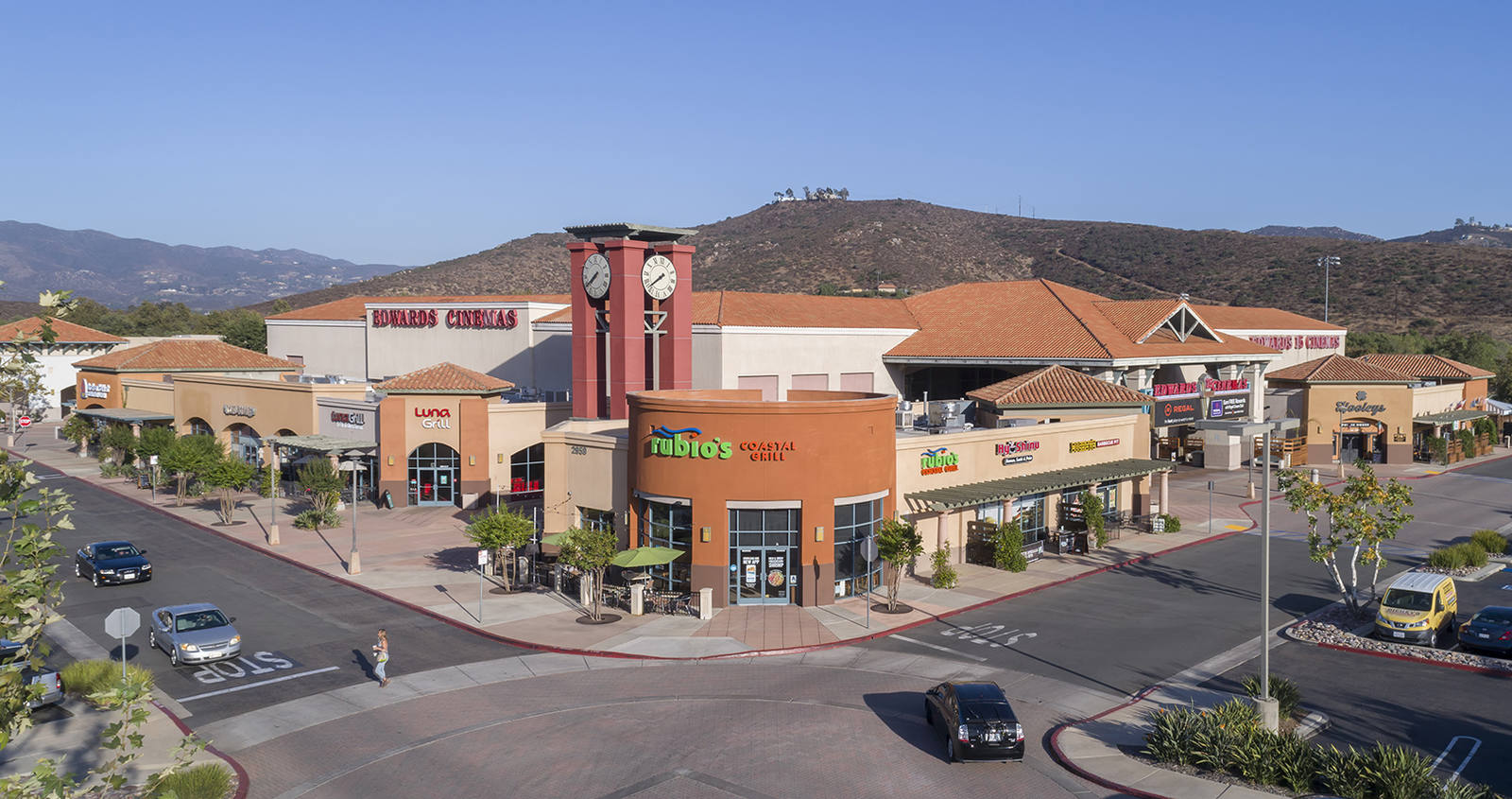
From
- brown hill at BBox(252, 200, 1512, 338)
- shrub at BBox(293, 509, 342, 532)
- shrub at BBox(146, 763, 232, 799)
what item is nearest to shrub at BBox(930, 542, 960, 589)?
shrub at BBox(146, 763, 232, 799)

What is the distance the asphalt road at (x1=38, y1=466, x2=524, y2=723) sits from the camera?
981 inches

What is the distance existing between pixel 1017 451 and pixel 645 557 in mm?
16319

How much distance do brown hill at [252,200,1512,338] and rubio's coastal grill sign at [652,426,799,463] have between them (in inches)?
4275

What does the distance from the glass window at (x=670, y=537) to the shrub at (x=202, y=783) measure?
51.0 ft

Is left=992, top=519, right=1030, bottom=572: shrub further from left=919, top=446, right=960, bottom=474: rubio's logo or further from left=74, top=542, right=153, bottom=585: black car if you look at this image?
left=74, top=542, right=153, bottom=585: black car

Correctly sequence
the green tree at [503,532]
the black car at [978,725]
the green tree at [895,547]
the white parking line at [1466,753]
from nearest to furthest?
the white parking line at [1466,753] → the black car at [978,725] → the green tree at [895,547] → the green tree at [503,532]

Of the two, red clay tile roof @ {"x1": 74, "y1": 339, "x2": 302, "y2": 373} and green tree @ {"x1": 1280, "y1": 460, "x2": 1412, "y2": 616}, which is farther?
red clay tile roof @ {"x1": 74, "y1": 339, "x2": 302, "y2": 373}

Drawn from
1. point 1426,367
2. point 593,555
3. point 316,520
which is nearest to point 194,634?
point 593,555

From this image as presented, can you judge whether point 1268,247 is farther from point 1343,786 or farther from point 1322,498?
point 1343,786

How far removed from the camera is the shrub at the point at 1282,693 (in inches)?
865

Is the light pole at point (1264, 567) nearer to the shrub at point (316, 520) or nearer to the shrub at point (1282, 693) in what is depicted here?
the shrub at point (1282, 693)

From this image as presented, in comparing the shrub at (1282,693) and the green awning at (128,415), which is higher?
the green awning at (128,415)

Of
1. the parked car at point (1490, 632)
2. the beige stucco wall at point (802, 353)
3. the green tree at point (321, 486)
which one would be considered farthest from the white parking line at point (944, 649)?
the beige stucco wall at point (802, 353)

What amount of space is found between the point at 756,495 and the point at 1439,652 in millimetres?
18423
